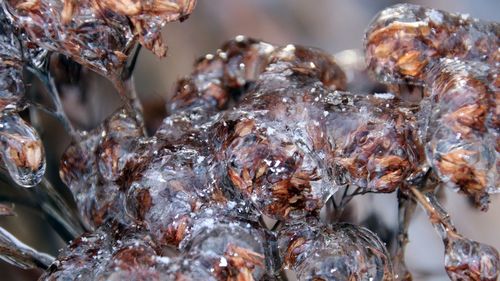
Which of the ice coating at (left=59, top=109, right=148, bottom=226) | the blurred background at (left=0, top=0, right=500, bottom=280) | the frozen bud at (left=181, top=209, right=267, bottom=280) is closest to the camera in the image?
the frozen bud at (left=181, top=209, right=267, bottom=280)

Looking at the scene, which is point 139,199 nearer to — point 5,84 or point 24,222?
point 5,84

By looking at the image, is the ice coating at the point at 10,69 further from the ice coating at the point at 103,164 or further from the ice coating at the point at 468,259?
the ice coating at the point at 468,259

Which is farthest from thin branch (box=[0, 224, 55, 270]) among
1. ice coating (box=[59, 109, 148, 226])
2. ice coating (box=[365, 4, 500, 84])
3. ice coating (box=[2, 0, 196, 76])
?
ice coating (box=[365, 4, 500, 84])

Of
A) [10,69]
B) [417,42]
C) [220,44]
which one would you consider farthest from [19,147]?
[220,44]

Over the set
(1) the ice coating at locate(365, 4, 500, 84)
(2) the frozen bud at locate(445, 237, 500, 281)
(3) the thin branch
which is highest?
(1) the ice coating at locate(365, 4, 500, 84)

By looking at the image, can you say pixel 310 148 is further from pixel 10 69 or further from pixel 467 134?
pixel 10 69

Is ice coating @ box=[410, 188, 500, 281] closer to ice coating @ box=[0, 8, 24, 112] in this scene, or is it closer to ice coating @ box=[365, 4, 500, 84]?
ice coating @ box=[365, 4, 500, 84]
